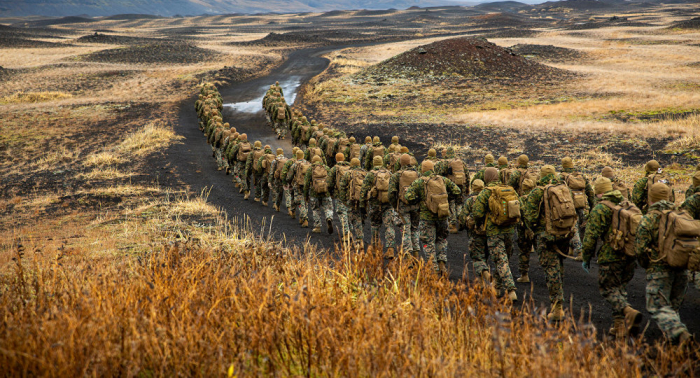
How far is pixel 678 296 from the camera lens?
568 centimetres

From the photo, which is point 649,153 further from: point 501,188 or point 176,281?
point 176,281

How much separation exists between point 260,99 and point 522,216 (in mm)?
28327

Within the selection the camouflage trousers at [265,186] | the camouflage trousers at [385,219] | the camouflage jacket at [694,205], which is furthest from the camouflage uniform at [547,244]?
the camouflage trousers at [265,186]

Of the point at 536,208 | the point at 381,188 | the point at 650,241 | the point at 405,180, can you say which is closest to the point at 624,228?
the point at 650,241

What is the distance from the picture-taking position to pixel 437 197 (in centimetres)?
841

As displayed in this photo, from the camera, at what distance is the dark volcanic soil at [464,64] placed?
37406 mm

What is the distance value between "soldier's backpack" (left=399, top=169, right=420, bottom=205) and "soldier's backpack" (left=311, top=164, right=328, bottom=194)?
2681 millimetres

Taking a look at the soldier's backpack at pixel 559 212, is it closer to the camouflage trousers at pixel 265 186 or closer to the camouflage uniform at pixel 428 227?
the camouflage uniform at pixel 428 227

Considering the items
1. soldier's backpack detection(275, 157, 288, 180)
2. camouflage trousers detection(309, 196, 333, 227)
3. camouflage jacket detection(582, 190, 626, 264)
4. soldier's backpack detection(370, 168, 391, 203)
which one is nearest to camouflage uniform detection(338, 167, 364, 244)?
soldier's backpack detection(370, 168, 391, 203)

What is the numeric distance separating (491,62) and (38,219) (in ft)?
120

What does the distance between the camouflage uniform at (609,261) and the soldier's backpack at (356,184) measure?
5081 mm

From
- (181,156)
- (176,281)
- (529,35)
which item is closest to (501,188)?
(176,281)

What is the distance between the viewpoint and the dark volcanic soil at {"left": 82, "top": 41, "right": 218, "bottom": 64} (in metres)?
54.7

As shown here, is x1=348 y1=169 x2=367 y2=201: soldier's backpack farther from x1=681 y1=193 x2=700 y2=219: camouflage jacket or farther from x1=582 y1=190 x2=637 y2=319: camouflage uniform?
x1=681 y1=193 x2=700 y2=219: camouflage jacket
